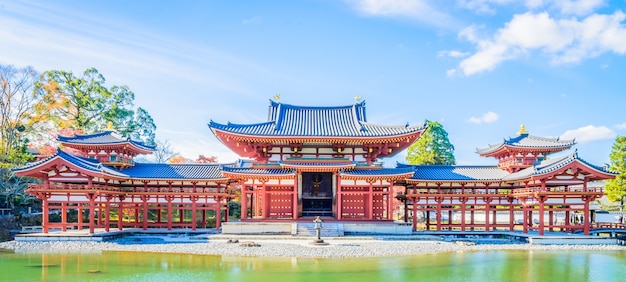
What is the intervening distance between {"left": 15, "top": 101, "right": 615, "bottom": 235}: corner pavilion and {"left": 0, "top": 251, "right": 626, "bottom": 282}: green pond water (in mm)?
5870

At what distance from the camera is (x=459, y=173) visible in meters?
27.3

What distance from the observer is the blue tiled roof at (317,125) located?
25.7m

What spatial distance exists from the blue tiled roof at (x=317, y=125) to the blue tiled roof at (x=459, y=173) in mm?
3138

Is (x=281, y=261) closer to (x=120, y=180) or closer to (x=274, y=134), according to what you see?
(x=274, y=134)

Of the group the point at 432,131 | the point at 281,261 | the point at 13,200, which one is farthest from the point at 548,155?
the point at 13,200

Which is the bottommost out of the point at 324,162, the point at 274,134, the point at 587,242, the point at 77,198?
the point at 587,242

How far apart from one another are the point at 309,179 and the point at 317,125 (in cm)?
331

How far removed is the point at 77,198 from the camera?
80.4ft

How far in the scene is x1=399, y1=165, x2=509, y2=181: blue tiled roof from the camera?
86.0ft

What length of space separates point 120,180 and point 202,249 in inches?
361

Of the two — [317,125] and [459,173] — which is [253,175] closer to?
[317,125]

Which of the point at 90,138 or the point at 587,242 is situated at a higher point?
the point at 90,138

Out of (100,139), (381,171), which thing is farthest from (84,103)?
(381,171)

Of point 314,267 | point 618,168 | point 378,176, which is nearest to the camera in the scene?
point 314,267
